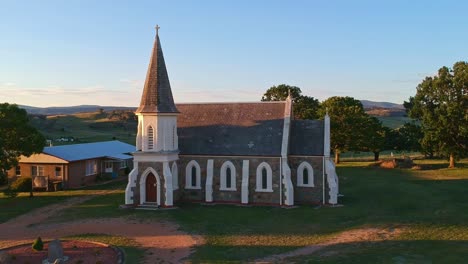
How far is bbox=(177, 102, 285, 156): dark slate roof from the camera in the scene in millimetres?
38406

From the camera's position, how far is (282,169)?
1459 inches

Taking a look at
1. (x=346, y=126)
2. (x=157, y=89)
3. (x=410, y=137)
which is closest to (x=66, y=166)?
(x=157, y=89)

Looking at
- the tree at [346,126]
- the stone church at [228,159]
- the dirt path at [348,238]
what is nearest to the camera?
the dirt path at [348,238]

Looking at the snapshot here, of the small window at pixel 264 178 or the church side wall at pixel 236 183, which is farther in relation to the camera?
the small window at pixel 264 178

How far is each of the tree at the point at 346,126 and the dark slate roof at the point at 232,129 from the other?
87.3ft

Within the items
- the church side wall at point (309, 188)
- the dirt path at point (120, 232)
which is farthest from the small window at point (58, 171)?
the church side wall at point (309, 188)

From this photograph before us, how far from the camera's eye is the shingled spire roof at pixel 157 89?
3738cm

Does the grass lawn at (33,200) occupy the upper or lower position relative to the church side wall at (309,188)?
lower

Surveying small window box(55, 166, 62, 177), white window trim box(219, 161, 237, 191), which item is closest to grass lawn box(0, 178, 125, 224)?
small window box(55, 166, 62, 177)

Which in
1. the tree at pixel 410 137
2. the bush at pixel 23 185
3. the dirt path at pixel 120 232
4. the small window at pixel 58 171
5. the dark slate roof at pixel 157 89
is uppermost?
the dark slate roof at pixel 157 89

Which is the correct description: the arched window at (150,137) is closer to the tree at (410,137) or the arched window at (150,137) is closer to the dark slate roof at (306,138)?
the dark slate roof at (306,138)

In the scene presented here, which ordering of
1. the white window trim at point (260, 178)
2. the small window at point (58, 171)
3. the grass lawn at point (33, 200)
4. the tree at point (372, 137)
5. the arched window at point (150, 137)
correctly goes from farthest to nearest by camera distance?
the tree at point (372, 137), the small window at point (58, 171), the white window trim at point (260, 178), the arched window at point (150, 137), the grass lawn at point (33, 200)

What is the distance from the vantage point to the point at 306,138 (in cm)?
3884

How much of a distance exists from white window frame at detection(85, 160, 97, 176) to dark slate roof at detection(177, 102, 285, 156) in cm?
1455
